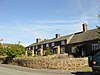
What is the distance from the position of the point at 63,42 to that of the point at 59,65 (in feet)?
106

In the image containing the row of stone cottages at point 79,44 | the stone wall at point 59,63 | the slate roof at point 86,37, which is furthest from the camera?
the slate roof at point 86,37

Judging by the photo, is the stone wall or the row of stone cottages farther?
the row of stone cottages

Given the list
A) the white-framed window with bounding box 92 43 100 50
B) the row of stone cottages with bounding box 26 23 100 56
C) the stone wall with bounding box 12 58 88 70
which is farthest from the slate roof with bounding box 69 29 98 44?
the stone wall with bounding box 12 58 88 70

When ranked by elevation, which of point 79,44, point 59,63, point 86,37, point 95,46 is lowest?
point 59,63

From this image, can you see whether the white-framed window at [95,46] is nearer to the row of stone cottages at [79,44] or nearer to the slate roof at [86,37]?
the row of stone cottages at [79,44]

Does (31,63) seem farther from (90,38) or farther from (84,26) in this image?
(84,26)

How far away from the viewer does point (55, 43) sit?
214 ft

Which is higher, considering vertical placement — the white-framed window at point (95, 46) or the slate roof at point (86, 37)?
the slate roof at point (86, 37)

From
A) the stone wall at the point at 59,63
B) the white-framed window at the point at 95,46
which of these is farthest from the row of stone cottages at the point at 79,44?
the stone wall at the point at 59,63

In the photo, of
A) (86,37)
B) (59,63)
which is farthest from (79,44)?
(59,63)

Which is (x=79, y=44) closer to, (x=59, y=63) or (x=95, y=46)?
(x=95, y=46)

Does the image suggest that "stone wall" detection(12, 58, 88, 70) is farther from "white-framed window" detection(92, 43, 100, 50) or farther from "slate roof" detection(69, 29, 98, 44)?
"slate roof" detection(69, 29, 98, 44)

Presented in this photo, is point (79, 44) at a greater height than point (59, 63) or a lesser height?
greater

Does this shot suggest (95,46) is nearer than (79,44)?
Yes
